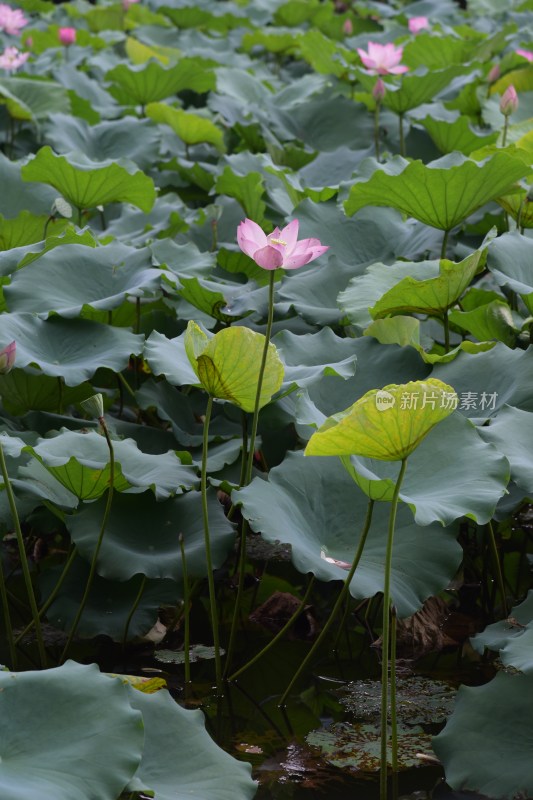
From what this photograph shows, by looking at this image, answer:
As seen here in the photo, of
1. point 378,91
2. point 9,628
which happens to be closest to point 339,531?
point 9,628

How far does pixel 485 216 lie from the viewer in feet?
7.99

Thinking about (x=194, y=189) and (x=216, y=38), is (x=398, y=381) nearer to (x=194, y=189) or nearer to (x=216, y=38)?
(x=194, y=189)

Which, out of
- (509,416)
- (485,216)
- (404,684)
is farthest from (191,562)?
(485,216)

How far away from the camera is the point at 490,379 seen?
175cm

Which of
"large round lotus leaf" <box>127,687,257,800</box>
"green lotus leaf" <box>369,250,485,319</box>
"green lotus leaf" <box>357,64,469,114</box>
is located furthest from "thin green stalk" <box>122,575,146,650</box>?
"green lotus leaf" <box>357,64,469,114</box>

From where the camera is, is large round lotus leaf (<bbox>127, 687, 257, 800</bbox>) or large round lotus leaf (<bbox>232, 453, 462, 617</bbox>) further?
large round lotus leaf (<bbox>232, 453, 462, 617</bbox>)

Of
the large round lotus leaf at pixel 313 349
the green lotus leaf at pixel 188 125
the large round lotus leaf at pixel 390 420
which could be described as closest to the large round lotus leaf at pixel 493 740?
the large round lotus leaf at pixel 390 420

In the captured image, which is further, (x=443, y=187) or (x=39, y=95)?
(x=39, y=95)

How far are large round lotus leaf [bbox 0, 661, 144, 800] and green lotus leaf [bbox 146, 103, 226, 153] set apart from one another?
2.15 meters

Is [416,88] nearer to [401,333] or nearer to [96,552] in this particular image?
[401,333]

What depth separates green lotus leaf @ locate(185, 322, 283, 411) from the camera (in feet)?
4.64

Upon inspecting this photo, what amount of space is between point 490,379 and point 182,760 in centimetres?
82

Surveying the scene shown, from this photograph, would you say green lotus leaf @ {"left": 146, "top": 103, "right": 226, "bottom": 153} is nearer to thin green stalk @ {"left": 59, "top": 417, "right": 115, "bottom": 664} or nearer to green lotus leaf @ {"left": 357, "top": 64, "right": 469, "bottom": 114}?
green lotus leaf @ {"left": 357, "top": 64, "right": 469, "bottom": 114}

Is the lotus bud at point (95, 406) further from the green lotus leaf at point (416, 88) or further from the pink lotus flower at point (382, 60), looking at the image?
the pink lotus flower at point (382, 60)
